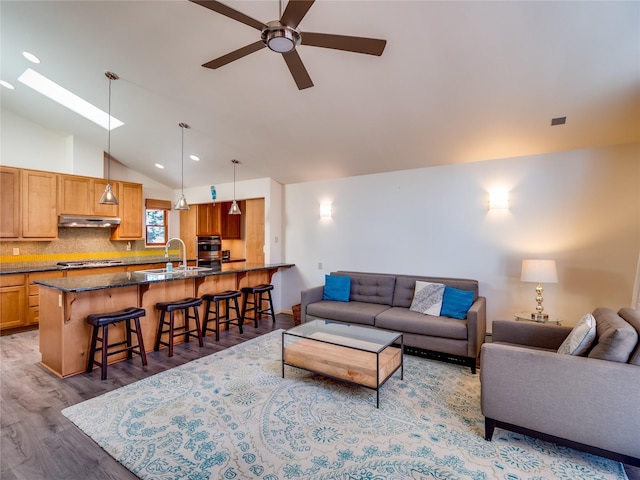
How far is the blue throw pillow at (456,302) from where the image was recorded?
3.61 m

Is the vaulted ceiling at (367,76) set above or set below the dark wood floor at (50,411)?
above

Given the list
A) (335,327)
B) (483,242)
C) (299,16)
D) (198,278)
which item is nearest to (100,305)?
(198,278)

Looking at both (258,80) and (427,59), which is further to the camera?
(258,80)

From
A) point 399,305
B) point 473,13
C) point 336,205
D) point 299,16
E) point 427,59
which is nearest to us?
point 299,16

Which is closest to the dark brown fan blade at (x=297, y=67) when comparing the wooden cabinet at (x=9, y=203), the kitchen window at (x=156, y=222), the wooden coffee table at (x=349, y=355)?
the wooden coffee table at (x=349, y=355)

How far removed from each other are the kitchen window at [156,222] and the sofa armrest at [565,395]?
→ 7.07 meters

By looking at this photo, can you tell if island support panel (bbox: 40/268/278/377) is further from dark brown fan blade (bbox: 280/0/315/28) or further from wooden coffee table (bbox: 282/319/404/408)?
dark brown fan blade (bbox: 280/0/315/28)

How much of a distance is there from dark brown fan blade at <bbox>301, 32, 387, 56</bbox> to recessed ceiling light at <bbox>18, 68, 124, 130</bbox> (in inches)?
170

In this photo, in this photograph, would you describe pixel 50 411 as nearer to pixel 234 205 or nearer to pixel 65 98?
pixel 234 205

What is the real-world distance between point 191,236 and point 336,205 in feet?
12.9

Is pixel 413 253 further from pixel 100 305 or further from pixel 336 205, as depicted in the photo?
pixel 100 305

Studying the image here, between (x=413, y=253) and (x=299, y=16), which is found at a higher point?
(x=299, y=16)

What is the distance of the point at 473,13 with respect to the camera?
225 centimetres

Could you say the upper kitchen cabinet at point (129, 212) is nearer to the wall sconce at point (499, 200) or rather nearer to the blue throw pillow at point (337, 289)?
the blue throw pillow at point (337, 289)
